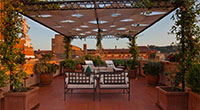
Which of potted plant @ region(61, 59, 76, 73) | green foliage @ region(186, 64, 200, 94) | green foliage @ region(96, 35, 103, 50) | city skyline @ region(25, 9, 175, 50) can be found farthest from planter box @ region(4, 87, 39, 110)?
green foliage @ region(96, 35, 103, 50)

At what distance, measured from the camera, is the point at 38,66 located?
20.3 ft

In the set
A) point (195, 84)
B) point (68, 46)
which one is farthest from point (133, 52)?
point (195, 84)

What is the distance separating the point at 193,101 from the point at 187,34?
143cm

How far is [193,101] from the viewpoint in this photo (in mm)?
2893

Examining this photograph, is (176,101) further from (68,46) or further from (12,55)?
(68,46)

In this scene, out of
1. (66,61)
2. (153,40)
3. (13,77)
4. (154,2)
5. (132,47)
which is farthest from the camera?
(153,40)

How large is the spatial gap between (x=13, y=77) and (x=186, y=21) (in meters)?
3.94

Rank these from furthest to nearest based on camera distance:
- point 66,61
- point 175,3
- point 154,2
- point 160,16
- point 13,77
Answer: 1. point 66,61
2. point 160,16
3. point 154,2
4. point 175,3
5. point 13,77

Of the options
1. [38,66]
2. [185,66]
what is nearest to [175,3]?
[185,66]

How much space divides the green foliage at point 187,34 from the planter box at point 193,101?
462 mm

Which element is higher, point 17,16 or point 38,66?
point 17,16

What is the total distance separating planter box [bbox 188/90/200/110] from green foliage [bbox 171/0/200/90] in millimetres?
462

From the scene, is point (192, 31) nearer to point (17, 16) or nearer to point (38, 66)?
point (17, 16)

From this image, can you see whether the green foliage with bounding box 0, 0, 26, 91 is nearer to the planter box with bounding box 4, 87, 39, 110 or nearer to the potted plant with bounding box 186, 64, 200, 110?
the planter box with bounding box 4, 87, 39, 110
